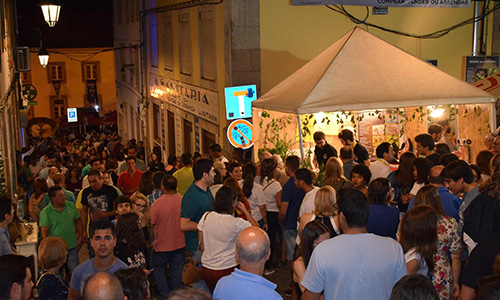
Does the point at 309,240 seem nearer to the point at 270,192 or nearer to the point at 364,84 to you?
the point at 270,192

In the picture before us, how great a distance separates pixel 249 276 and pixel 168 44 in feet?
55.4

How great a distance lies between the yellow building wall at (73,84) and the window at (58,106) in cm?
26

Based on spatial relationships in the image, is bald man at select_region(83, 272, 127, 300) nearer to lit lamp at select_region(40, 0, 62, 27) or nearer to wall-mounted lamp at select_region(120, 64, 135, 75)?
lit lamp at select_region(40, 0, 62, 27)

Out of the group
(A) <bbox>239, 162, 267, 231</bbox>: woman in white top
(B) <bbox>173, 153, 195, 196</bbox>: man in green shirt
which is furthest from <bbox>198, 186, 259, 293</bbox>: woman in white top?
(B) <bbox>173, 153, 195, 196</bbox>: man in green shirt

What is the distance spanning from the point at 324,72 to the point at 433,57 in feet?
18.3

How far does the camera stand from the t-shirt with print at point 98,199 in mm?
8914

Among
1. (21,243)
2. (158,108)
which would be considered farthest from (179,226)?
(158,108)

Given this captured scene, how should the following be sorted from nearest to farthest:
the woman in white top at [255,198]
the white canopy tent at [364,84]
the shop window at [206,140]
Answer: the woman in white top at [255,198], the white canopy tent at [364,84], the shop window at [206,140]

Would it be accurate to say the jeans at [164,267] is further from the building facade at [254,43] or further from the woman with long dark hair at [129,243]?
the building facade at [254,43]

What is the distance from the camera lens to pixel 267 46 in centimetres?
1398

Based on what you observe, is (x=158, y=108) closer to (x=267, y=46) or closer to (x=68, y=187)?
(x=267, y=46)

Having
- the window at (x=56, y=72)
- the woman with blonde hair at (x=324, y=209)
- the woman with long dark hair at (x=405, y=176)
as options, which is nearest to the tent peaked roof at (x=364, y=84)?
the woman with long dark hair at (x=405, y=176)

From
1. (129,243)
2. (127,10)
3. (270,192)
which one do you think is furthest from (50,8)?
(127,10)

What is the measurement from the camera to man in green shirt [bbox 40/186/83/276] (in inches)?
324
